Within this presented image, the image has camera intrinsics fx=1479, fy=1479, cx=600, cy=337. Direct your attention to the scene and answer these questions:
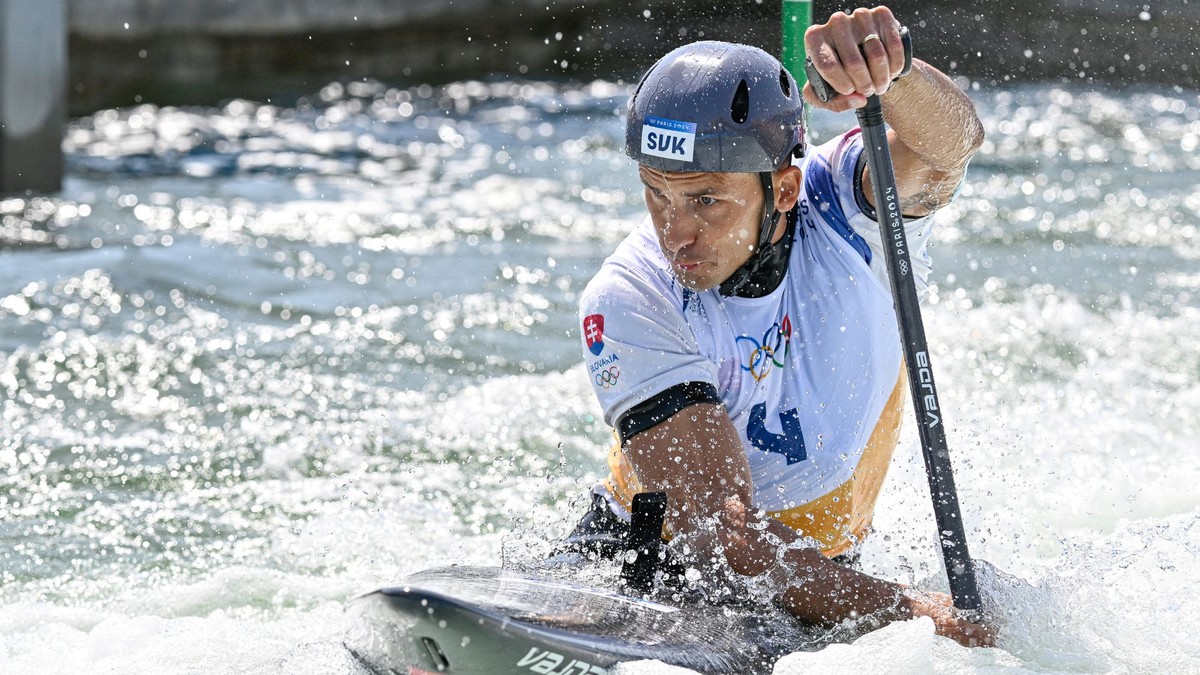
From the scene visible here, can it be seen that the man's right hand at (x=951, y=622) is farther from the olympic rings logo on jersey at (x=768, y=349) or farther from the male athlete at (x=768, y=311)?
the olympic rings logo on jersey at (x=768, y=349)

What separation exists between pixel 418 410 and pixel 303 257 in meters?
3.15

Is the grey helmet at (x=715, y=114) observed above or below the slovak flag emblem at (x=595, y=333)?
above

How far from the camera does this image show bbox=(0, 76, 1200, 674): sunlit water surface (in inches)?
171

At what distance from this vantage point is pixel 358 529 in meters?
5.77

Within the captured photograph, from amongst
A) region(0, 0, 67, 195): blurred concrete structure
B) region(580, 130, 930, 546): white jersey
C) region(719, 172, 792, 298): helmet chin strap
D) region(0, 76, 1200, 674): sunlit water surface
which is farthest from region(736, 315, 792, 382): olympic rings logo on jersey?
region(0, 0, 67, 195): blurred concrete structure

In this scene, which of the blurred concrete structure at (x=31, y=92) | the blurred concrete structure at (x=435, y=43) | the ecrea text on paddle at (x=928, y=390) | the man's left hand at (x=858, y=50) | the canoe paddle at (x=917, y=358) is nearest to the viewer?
the man's left hand at (x=858, y=50)

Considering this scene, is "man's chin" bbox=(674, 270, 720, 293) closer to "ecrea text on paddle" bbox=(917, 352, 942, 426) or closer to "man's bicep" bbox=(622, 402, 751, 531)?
"man's bicep" bbox=(622, 402, 751, 531)

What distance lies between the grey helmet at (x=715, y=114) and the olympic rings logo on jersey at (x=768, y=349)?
1.54 feet

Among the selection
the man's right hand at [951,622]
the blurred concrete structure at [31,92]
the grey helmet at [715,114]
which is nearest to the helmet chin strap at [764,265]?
the grey helmet at [715,114]

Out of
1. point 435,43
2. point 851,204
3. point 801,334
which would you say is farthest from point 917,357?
point 435,43

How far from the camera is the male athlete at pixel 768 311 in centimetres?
353

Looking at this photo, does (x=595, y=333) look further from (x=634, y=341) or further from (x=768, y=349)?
(x=768, y=349)

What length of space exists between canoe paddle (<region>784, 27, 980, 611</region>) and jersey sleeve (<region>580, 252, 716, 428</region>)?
19.8 inches

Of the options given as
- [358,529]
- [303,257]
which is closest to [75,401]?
[358,529]
